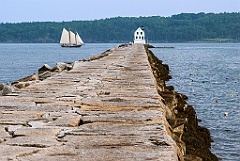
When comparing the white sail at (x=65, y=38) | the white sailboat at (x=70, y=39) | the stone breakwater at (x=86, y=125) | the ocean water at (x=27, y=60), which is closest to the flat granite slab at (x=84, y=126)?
the stone breakwater at (x=86, y=125)

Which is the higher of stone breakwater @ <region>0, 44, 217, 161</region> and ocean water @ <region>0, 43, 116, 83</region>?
stone breakwater @ <region>0, 44, 217, 161</region>

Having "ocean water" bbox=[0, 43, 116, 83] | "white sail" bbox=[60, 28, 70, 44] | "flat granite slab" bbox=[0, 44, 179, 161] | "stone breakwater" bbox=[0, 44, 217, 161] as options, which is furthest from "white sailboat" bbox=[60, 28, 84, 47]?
"flat granite slab" bbox=[0, 44, 179, 161]

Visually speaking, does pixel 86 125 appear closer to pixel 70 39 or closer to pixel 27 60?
pixel 27 60

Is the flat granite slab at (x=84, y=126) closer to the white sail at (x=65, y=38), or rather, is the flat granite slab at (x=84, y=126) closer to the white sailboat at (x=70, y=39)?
the white sailboat at (x=70, y=39)

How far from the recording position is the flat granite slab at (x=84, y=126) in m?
3.14


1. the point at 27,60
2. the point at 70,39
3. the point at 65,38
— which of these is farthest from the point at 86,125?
the point at 70,39

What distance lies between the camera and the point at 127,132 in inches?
147

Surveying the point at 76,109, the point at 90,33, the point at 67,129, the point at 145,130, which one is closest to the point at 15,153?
the point at 67,129

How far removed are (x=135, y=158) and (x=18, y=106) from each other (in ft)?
7.07

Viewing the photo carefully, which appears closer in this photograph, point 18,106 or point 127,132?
point 127,132

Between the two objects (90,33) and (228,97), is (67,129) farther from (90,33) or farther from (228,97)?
(90,33)

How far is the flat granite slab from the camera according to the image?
10.3ft

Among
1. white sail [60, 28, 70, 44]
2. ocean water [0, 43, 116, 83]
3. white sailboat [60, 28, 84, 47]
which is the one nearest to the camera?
ocean water [0, 43, 116, 83]

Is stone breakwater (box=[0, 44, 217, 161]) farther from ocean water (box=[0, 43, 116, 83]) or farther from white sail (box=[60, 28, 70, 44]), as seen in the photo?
white sail (box=[60, 28, 70, 44])
